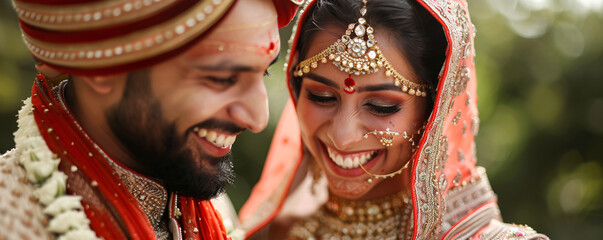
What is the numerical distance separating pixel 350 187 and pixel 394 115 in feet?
1.37

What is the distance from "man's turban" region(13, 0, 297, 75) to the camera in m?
1.30

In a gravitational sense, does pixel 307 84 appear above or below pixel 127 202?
above

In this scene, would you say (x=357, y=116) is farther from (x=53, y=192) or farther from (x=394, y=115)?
(x=53, y=192)

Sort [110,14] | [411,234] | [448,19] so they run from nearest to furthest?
[110,14]
[448,19]
[411,234]

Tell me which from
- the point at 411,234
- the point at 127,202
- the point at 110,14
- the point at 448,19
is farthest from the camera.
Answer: the point at 411,234

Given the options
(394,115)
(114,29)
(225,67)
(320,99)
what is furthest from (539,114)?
(114,29)

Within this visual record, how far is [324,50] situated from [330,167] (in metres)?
0.53

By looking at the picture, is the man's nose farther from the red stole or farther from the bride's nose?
the bride's nose

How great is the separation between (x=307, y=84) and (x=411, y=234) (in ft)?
2.57

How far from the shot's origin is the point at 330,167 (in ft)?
7.52

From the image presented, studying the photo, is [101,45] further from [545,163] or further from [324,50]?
[545,163]

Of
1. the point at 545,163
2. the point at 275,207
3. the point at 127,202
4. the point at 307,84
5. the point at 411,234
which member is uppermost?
the point at 307,84

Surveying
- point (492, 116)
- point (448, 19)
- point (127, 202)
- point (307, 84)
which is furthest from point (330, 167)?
point (492, 116)

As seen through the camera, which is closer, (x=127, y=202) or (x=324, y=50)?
(x=127, y=202)
